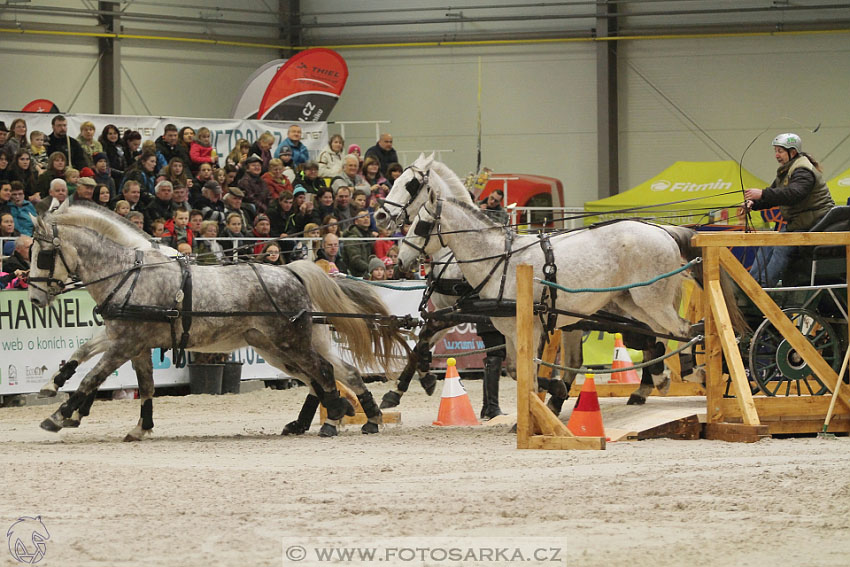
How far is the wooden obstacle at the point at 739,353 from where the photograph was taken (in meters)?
8.82

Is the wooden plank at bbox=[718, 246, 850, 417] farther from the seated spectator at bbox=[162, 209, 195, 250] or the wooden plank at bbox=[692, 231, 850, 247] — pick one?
the seated spectator at bbox=[162, 209, 195, 250]

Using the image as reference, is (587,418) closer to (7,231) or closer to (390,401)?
(390,401)

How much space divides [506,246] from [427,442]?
1825 mm

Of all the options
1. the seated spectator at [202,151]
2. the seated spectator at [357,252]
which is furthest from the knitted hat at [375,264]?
the seated spectator at [202,151]

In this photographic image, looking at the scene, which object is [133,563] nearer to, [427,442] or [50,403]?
[427,442]

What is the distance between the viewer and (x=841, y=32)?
23969 mm

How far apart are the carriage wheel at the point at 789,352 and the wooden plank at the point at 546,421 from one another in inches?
69.1

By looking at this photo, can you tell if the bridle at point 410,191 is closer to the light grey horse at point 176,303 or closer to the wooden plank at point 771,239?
the light grey horse at point 176,303

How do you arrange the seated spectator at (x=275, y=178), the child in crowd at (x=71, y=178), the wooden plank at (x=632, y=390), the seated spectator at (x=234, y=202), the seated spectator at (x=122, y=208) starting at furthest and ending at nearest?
the seated spectator at (x=275, y=178), the seated spectator at (x=234, y=202), the child in crowd at (x=71, y=178), the seated spectator at (x=122, y=208), the wooden plank at (x=632, y=390)

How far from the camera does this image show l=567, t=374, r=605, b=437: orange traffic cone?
8.67 meters

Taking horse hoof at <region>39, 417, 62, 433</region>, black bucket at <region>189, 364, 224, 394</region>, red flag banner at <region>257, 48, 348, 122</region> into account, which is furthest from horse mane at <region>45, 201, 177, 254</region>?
red flag banner at <region>257, 48, 348, 122</region>

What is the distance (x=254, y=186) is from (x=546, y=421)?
913cm

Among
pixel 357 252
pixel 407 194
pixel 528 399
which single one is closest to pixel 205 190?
pixel 357 252

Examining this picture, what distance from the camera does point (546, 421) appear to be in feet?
28.0
